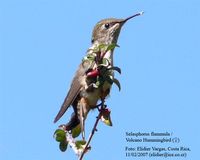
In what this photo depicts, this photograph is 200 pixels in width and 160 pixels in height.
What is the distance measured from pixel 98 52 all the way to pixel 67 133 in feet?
2.81

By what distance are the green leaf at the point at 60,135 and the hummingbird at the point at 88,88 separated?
0.20 metres

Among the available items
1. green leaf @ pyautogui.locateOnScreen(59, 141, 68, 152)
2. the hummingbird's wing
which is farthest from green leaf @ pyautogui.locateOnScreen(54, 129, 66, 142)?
the hummingbird's wing

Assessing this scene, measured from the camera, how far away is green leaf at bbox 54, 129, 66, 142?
14.9 feet

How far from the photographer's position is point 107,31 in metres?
8.24

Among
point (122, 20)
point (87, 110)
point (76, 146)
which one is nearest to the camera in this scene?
point (76, 146)

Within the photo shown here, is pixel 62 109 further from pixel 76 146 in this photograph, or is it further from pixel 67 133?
pixel 76 146

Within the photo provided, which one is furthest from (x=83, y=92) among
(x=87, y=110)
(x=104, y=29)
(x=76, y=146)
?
(x=76, y=146)

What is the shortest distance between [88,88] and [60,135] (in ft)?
4.75

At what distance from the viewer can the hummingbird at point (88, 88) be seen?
5.23 metres

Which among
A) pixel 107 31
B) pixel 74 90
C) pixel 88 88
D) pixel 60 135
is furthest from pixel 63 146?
pixel 107 31

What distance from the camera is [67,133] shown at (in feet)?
15.2

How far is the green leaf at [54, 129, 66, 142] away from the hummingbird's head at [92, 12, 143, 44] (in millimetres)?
3803

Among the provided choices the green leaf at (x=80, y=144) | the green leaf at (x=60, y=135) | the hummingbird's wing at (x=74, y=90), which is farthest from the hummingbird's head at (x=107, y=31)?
the green leaf at (x=80, y=144)

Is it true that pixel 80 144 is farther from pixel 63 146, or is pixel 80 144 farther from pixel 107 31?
pixel 107 31
